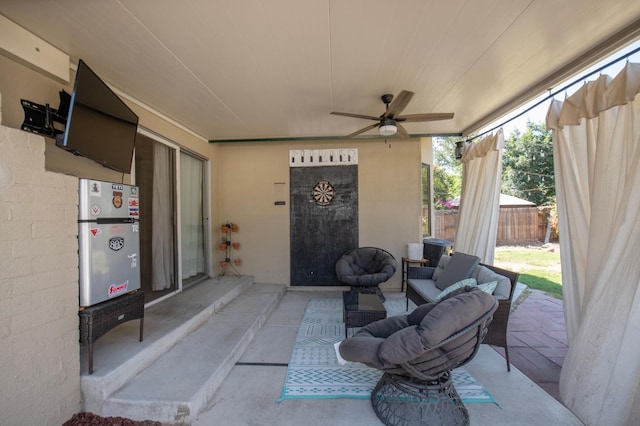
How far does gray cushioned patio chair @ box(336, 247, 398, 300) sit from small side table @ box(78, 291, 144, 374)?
9.39ft

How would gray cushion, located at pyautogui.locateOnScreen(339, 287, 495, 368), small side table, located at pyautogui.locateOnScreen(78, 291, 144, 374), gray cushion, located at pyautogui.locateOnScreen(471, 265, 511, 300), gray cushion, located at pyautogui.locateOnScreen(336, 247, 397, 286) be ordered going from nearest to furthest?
gray cushion, located at pyautogui.locateOnScreen(339, 287, 495, 368)
small side table, located at pyautogui.locateOnScreen(78, 291, 144, 374)
gray cushion, located at pyautogui.locateOnScreen(471, 265, 511, 300)
gray cushion, located at pyautogui.locateOnScreen(336, 247, 397, 286)

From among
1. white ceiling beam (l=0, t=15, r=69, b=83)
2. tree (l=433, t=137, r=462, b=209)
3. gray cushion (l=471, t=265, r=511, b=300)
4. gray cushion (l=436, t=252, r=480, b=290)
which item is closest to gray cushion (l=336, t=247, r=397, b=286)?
Answer: gray cushion (l=436, t=252, r=480, b=290)

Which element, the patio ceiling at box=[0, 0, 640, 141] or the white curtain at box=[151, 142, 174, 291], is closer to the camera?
the patio ceiling at box=[0, 0, 640, 141]

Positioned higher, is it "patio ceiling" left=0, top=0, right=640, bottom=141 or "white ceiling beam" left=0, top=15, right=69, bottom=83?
"patio ceiling" left=0, top=0, right=640, bottom=141

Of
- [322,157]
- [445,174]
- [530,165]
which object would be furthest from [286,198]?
[530,165]

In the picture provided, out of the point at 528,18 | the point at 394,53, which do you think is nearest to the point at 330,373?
the point at 394,53

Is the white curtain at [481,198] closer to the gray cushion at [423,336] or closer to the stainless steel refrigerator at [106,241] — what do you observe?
the gray cushion at [423,336]

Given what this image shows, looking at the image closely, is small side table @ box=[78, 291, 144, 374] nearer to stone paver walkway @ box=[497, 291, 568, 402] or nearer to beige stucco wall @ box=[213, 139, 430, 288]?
beige stucco wall @ box=[213, 139, 430, 288]

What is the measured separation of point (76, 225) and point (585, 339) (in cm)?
365

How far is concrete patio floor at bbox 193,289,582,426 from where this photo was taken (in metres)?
1.88

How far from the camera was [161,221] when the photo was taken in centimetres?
385

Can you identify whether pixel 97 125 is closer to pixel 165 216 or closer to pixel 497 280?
pixel 165 216

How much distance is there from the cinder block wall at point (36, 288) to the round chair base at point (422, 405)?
207 centimetres

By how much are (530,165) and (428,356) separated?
15491 mm
